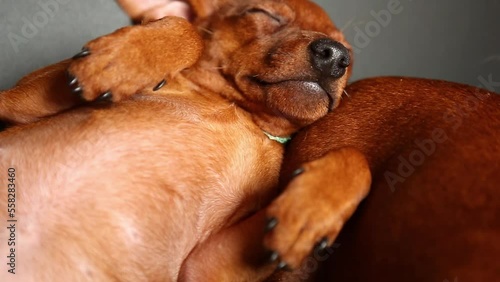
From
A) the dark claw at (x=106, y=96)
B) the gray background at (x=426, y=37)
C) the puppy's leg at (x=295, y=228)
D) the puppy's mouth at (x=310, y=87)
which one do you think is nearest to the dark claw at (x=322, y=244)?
the puppy's leg at (x=295, y=228)

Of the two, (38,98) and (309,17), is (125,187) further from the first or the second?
(309,17)

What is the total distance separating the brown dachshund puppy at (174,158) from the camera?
1.14 m

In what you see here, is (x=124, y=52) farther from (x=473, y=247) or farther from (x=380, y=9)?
(x=380, y=9)

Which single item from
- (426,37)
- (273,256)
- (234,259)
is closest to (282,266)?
(273,256)

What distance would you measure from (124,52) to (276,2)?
56 centimetres

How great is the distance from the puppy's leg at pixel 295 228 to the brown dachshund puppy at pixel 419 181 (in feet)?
0.20

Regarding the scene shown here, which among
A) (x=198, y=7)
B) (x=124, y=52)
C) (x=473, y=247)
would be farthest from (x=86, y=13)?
(x=473, y=247)

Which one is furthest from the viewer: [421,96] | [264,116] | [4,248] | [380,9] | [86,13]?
[380,9]

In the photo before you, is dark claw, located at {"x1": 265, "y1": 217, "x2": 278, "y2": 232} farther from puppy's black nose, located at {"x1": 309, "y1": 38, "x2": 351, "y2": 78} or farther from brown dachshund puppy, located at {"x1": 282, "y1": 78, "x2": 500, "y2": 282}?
puppy's black nose, located at {"x1": 309, "y1": 38, "x2": 351, "y2": 78}

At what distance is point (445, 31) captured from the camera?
282cm

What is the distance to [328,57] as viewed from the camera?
139cm

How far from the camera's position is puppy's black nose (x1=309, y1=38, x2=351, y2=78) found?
54.3 inches

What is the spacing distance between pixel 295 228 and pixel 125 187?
410 mm

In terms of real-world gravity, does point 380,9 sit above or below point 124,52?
below
